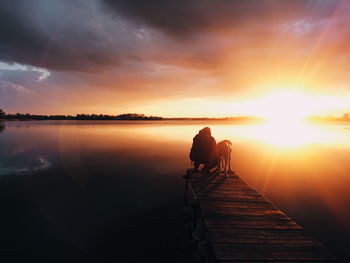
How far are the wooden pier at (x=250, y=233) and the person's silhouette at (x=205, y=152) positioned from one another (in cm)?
497

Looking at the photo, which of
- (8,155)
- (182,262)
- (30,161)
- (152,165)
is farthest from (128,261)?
(8,155)

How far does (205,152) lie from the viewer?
1522 centimetres

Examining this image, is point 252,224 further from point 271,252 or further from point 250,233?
point 271,252

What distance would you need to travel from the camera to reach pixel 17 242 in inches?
362

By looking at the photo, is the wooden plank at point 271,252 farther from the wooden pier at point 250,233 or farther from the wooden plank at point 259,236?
the wooden plank at point 259,236

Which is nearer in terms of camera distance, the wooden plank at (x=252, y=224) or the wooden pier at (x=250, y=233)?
the wooden pier at (x=250, y=233)

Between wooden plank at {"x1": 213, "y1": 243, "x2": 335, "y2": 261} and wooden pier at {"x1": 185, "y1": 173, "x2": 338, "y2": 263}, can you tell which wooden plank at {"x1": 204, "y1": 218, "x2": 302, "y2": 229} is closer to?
wooden pier at {"x1": 185, "y1": 173, "x2": 338, "y2": 263}

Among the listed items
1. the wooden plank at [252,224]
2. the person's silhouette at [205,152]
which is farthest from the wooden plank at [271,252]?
the person's silhouette at [205,152]

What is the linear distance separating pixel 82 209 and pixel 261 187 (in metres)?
16.0

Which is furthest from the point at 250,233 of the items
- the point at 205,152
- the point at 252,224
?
the point at 205,152

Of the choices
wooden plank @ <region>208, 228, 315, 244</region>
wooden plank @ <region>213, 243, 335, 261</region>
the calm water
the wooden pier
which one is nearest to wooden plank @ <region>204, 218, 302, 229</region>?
the wooden pier

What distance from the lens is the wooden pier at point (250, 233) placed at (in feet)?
17.5

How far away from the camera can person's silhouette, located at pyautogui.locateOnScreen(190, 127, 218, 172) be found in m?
15.0

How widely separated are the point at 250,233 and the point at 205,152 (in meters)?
9.09
